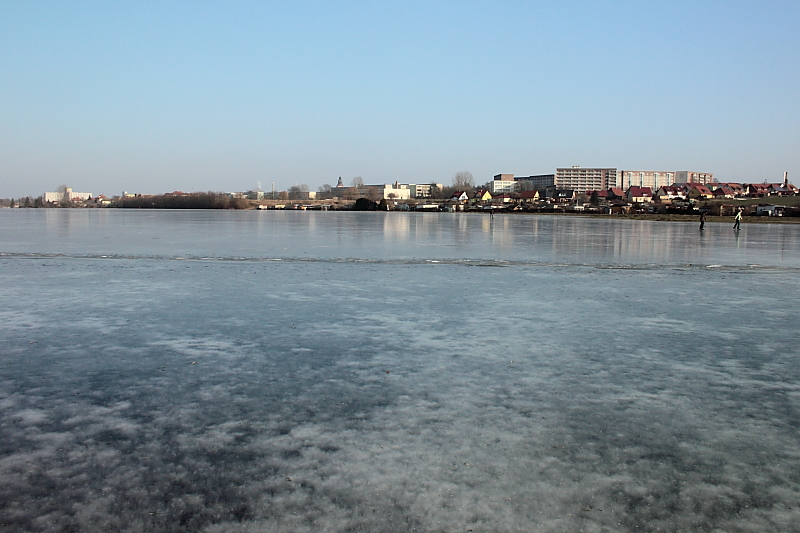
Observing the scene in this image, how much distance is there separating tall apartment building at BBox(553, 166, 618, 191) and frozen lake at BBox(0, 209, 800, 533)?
183559 millimetres

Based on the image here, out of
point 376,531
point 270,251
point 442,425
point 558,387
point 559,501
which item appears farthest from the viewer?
point 270,251

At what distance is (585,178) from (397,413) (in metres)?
192

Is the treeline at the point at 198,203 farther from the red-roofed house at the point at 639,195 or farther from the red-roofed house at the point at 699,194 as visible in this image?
the red-roofed house at the point at 699,194

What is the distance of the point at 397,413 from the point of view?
13.5ft

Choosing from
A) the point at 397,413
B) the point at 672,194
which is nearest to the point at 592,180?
the point at 672,194

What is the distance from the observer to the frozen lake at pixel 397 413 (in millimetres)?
2857

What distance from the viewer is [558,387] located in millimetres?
4727

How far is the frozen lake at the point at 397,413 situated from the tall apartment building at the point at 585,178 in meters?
184

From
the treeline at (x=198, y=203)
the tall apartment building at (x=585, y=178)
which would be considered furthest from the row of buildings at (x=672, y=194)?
the treeline at (x=198, y=203)

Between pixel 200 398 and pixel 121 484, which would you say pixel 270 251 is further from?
pixel 121 484

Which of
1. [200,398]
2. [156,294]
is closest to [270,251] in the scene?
[156,294]

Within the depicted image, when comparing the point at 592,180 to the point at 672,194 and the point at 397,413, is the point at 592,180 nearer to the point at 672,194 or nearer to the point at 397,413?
the point at 672,194

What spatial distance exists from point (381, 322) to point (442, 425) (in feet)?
11.6

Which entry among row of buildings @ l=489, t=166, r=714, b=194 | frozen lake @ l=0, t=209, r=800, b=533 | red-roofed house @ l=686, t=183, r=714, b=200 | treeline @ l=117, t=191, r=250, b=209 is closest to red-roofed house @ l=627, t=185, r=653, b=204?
red-roofed house @ l=686, t=183, r=714, b=200
